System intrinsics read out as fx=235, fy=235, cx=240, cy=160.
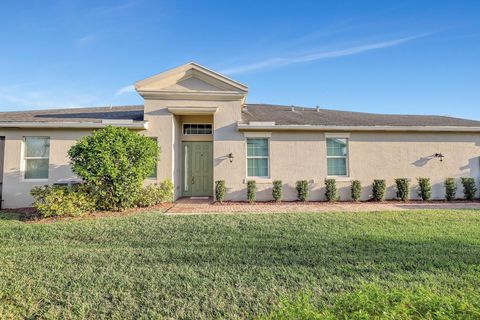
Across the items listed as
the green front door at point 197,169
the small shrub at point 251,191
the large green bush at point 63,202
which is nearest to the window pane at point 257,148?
the small shrub at point 251,191

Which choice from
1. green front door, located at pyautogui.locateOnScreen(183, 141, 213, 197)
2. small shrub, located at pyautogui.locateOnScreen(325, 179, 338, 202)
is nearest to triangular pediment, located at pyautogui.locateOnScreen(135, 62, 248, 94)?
green front door, located at pyautogui.locateOnScreen(183, 141, 213, 197)

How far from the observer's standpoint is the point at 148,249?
15.8ft

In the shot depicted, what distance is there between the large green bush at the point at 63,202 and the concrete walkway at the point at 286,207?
272cm

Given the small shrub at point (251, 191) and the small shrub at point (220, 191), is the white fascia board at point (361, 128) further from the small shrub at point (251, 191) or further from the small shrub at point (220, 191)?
the small shrub at point (220, 191)

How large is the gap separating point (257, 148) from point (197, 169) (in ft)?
10.6

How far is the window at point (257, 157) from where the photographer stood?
1096cm

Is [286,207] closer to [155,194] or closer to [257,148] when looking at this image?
[257,148]

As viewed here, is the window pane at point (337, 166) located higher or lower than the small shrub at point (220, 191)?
higher

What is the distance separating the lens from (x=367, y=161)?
1119 cm

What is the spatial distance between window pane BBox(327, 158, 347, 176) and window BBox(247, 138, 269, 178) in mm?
3044

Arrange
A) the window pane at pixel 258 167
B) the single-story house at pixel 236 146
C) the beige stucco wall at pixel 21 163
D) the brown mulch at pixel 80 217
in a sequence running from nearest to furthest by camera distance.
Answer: the brown mulch at pixel 80 217
the beige stucco wall at pixel 21 163
the single-story house at pixel 236 146
the window pane at pixel 258 167

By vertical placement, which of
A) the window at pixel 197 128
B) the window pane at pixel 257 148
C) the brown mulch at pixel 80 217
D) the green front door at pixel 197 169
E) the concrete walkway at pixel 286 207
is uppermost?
the window at pixel 197 128

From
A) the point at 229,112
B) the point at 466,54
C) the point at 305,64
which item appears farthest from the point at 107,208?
the point at 466,54

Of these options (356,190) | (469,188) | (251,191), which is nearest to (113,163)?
(251,191)
